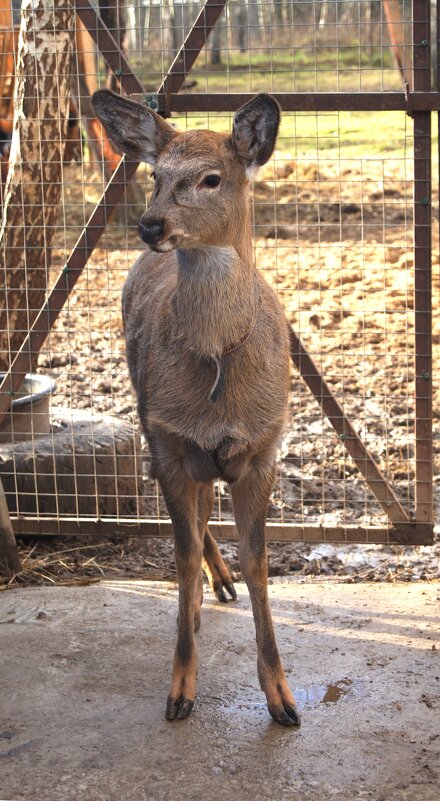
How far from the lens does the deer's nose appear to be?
3.55 meters

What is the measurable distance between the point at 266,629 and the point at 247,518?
418 mm

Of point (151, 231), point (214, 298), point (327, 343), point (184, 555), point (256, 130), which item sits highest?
point (256, 130)

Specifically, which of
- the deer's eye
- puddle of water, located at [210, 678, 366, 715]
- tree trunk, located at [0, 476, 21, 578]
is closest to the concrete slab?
puddle of water, located at [210, 678, 366, 715]

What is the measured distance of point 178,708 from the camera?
400 centimetres

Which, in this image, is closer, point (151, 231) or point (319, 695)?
point (151, 231)

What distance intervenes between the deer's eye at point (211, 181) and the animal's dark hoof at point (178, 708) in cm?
184

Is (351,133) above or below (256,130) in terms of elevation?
below

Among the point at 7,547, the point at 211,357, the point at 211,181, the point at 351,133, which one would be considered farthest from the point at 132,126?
the point at 351,133

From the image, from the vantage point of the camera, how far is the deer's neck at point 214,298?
3.89 metres

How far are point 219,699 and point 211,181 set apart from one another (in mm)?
1906

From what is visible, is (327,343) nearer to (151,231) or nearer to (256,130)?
(256,130)

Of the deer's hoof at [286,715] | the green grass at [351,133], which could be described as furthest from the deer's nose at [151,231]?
the green grass at [351,133]

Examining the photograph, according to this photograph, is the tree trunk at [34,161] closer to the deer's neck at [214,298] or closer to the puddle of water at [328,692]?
the deer's neck at [214,298]

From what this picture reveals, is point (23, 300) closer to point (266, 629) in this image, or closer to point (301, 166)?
point (266, 629)
